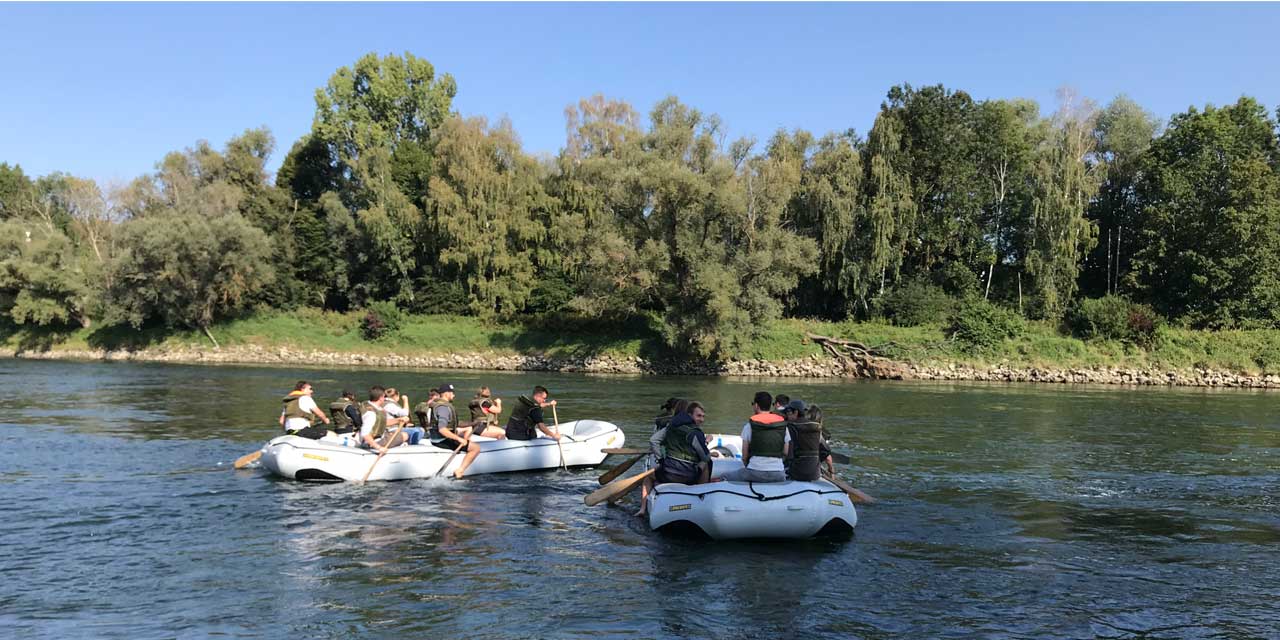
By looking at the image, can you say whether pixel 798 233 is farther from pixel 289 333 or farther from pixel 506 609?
pixel 506 609

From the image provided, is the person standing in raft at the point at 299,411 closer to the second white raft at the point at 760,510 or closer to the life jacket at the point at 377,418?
the life jacket at the point at 377,418

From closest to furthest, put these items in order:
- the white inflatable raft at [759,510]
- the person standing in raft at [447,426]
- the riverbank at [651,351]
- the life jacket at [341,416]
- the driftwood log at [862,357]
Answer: the white inflatable raft at [759,510]
the person standing in raft at [447,426]
the life jacket at [341,416]
the riverbank at [651,351]
the driftwood log at [862,357]

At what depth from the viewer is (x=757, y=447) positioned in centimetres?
1127

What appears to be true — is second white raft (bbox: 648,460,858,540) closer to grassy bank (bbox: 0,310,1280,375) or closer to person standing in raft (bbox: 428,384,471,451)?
person standing in raft (bbox: 428,384,471,451)

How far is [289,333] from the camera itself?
170 ft

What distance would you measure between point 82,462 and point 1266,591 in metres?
17.7

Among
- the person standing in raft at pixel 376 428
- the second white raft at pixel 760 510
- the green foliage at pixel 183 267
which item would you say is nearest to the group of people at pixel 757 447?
the second white raft at pixel 760 510

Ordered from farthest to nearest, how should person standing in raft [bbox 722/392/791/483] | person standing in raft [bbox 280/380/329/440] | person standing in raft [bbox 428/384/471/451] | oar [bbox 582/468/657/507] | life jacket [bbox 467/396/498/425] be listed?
life jacket [bbox 467/396/498/425] < person standing in raft [bbox 280/380/329/440] < person standing in raft [bbox 428/384/471/451] < oar [bbox 582/468/657/507] < person standing in raft [bbox 722/392/791/483]

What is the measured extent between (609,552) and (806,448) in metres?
2.87

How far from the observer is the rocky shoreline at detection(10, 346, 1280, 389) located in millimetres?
41125

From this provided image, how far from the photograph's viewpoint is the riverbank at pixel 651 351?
137 feet

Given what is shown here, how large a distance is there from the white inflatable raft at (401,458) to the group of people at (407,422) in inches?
7.4

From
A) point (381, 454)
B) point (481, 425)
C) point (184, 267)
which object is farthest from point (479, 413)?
point (184, 267)

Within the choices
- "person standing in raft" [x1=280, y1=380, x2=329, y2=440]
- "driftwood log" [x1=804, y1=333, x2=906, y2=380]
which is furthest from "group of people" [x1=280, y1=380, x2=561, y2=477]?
"driftwood log" [x1=804, y1=333, x2=906, y2=380]
